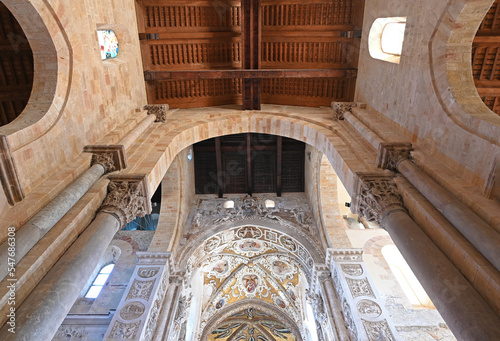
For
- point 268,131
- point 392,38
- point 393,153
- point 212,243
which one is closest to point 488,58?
point 392,38

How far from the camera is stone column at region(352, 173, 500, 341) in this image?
101 inches

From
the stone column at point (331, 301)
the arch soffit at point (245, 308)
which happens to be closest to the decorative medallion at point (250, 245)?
the arch soffit at point (245, 308)

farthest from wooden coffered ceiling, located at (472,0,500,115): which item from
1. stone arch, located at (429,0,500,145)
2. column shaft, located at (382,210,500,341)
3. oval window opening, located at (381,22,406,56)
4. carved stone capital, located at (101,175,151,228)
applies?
carved stone capital, located at (101,175,151,228)

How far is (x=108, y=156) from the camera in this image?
4797 millimetres

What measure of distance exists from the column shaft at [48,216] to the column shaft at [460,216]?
15.2 feet

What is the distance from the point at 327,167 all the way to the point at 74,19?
7.42 metres

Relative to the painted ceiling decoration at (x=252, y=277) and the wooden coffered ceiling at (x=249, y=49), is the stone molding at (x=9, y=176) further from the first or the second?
the painted ceiling decoration at (x=252, y=277)

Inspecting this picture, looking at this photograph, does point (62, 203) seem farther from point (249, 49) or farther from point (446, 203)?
point (249, 49)

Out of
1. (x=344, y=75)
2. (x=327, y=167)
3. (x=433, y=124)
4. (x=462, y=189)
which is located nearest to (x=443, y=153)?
(x=433, y=124)

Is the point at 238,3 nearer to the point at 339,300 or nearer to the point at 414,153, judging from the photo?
the point at 414,153

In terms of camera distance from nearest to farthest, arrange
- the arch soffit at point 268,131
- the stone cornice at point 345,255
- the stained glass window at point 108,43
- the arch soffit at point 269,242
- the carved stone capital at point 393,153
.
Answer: the carved stone capital at point 393,153, the arch soffit at point 268,131, the stained glass window at point 108,43, the stone cornice at point 345,255, the arch soffit at point 269,242

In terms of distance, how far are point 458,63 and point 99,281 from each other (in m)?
9.49

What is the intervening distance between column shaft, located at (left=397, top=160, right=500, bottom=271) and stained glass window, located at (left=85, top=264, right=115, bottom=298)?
8.11 metres

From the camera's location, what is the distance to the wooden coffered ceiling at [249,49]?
7.67 metres
